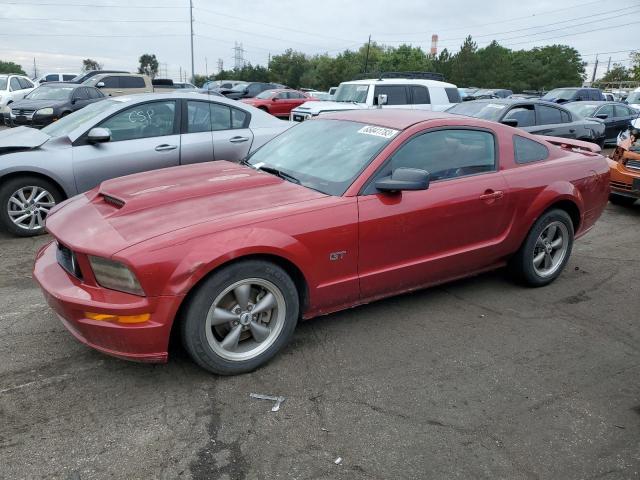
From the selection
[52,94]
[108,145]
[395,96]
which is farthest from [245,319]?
[52,94]

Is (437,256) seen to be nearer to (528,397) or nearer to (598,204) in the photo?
(528,397)

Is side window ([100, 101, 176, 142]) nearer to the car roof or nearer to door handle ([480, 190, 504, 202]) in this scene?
the car roof

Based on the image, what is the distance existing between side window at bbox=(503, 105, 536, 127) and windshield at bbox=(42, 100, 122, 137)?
6.71 meters

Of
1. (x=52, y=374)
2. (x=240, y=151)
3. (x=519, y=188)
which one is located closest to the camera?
(x=52, y=374)

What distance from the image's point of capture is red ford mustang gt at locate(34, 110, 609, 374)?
2.73 m

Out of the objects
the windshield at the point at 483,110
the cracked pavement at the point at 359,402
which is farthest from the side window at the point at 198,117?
the windshield at the point at 483,110

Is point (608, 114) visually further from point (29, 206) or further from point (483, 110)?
point (29, 206)

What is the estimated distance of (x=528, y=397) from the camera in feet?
9.69

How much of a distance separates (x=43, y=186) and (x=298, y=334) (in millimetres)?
3752

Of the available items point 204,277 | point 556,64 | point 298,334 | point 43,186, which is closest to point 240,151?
point 43,186

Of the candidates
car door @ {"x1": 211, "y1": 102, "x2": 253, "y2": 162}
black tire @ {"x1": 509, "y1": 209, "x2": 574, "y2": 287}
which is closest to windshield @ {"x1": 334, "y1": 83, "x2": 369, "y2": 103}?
car door @ {"x1": 211, "y1": 102, "x2": 253, "y2": 162}

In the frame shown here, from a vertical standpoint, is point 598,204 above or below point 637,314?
above

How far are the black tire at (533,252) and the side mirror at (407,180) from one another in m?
1.55

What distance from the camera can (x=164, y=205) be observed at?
3.15 m
